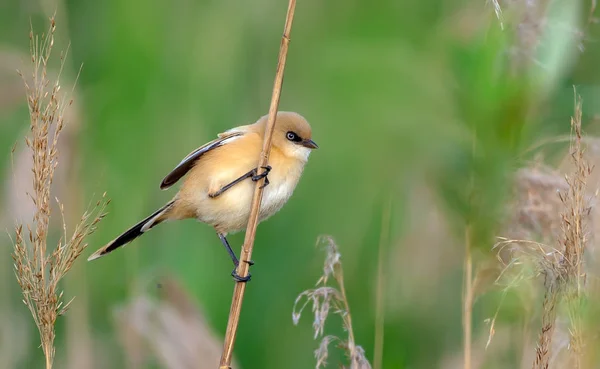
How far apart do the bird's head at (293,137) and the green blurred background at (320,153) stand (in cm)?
37

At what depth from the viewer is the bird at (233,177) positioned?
2992 millimetres

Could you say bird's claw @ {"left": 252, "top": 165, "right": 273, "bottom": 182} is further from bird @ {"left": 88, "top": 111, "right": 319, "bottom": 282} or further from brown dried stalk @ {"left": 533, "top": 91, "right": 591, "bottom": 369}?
brown dried stalk @ {"left": 533, "top": 91, "right": 591, "bottom": 369}

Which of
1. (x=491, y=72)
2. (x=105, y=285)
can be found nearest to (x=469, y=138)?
(x=491, y=72)

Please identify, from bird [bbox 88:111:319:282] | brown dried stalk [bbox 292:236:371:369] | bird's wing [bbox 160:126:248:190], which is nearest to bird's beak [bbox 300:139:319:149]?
bird [bbox 88:111:319:282]

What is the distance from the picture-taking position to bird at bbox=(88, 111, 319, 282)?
9.82ft

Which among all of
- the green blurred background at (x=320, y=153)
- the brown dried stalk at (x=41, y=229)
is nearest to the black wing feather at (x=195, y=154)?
the green blurred background at (x=320, y=153)

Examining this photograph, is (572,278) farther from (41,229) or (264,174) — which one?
(41,229)

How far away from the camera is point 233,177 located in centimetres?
302

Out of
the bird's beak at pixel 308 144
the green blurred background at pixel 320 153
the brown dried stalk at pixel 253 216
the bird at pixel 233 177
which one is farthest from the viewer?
the bird's beak at pixel 308 144

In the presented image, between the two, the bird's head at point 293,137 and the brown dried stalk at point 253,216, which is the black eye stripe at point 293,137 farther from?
the brown dried stalk at point 253,216

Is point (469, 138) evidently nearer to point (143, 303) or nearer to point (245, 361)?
point (245, 361)

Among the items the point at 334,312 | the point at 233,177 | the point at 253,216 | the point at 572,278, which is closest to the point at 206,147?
the point at 233,177

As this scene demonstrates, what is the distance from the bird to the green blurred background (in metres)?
0.17

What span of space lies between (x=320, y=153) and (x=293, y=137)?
2.64 feet
